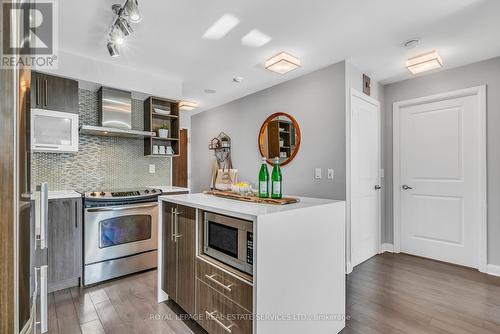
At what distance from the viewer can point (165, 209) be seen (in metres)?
2.26

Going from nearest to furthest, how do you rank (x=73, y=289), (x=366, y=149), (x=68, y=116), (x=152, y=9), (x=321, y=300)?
(x=321, y=300)
(x=152, y=9)
(x=73, y=289)
(x=68, y=116)
(x=366, y=149)

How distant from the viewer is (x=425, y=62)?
112 inches

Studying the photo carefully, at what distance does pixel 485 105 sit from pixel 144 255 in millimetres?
4459

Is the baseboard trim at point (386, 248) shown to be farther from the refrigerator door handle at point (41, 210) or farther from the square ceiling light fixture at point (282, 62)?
the refrigerator door handle at point (41, 210)

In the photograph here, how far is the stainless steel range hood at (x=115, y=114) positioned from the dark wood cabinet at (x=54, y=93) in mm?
306

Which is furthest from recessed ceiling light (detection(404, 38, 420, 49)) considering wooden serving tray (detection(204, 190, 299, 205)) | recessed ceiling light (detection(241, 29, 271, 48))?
wooden serving tray (detection(204, 190, 299, 205))

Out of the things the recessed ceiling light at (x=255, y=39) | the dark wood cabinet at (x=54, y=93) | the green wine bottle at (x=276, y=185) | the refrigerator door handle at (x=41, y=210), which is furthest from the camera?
the dark wood cabinet at (x=54, y=93)

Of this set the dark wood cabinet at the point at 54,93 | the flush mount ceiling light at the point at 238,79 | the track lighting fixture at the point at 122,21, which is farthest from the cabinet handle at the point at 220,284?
the flush mount ceiling light at the point at 238,79

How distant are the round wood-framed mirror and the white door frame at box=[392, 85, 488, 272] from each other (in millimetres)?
1513

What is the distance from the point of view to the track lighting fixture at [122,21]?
1.78m

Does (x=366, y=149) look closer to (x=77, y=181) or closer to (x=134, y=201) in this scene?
(x=134, y=201)

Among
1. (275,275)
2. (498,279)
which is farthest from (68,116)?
(498,279)

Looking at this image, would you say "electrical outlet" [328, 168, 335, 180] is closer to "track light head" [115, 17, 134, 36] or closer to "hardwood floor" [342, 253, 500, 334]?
"hardwood floor" [342, 253, 500, 334]

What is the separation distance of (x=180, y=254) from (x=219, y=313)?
0.61m
